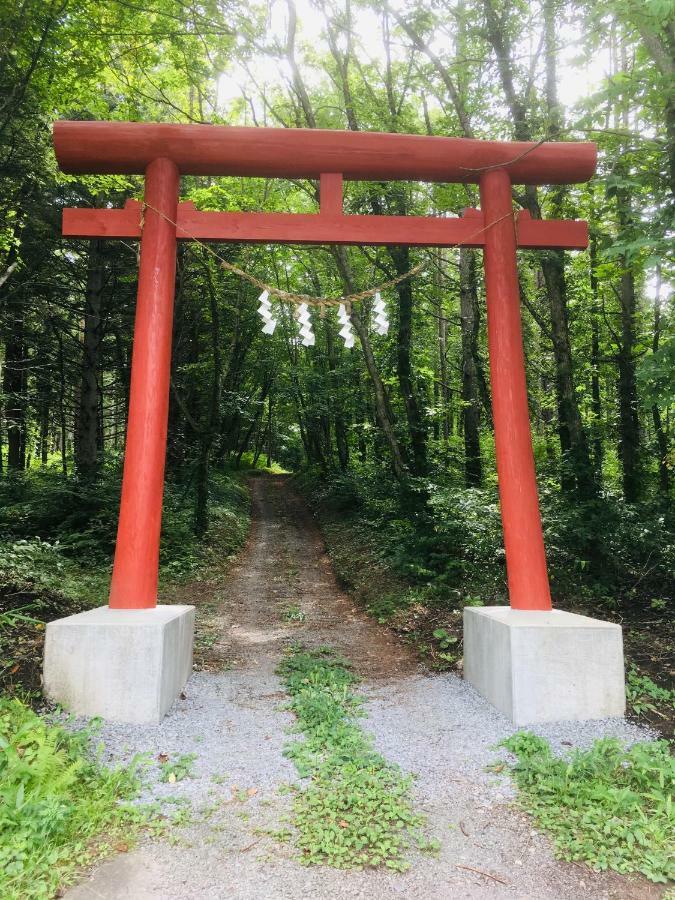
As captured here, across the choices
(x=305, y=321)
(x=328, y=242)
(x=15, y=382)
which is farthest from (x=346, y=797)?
(x=15, y=382)

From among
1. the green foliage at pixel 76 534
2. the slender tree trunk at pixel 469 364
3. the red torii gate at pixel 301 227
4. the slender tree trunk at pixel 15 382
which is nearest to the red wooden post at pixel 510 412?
the red torii gate at pixel 301 227

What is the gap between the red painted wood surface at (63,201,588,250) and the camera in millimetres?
4891

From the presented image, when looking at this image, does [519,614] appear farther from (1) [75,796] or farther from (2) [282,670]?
(1) [75,796]

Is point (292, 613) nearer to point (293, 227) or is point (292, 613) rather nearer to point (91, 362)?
point (293, 227)

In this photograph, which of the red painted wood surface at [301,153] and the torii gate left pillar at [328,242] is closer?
the torii gate left pillar at [328,242]

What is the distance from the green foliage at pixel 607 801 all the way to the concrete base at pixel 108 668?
2.54m

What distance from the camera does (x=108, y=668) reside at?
399 cm

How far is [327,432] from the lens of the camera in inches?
870

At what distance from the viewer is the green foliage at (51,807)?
2293 millimetres

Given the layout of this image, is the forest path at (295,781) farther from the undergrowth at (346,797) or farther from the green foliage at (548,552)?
the green foliage at (548,552)

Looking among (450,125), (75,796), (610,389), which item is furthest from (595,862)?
(610,389)

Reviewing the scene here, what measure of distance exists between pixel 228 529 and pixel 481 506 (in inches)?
317

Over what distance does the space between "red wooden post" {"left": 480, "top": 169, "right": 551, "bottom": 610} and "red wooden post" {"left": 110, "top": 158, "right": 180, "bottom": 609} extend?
9.50 feet

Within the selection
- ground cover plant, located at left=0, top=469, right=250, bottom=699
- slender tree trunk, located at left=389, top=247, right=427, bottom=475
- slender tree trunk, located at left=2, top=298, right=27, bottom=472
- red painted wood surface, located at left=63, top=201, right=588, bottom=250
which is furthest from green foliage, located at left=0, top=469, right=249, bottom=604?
slender tree trunk, located at left=389, top=247, right=427, bottom=475
